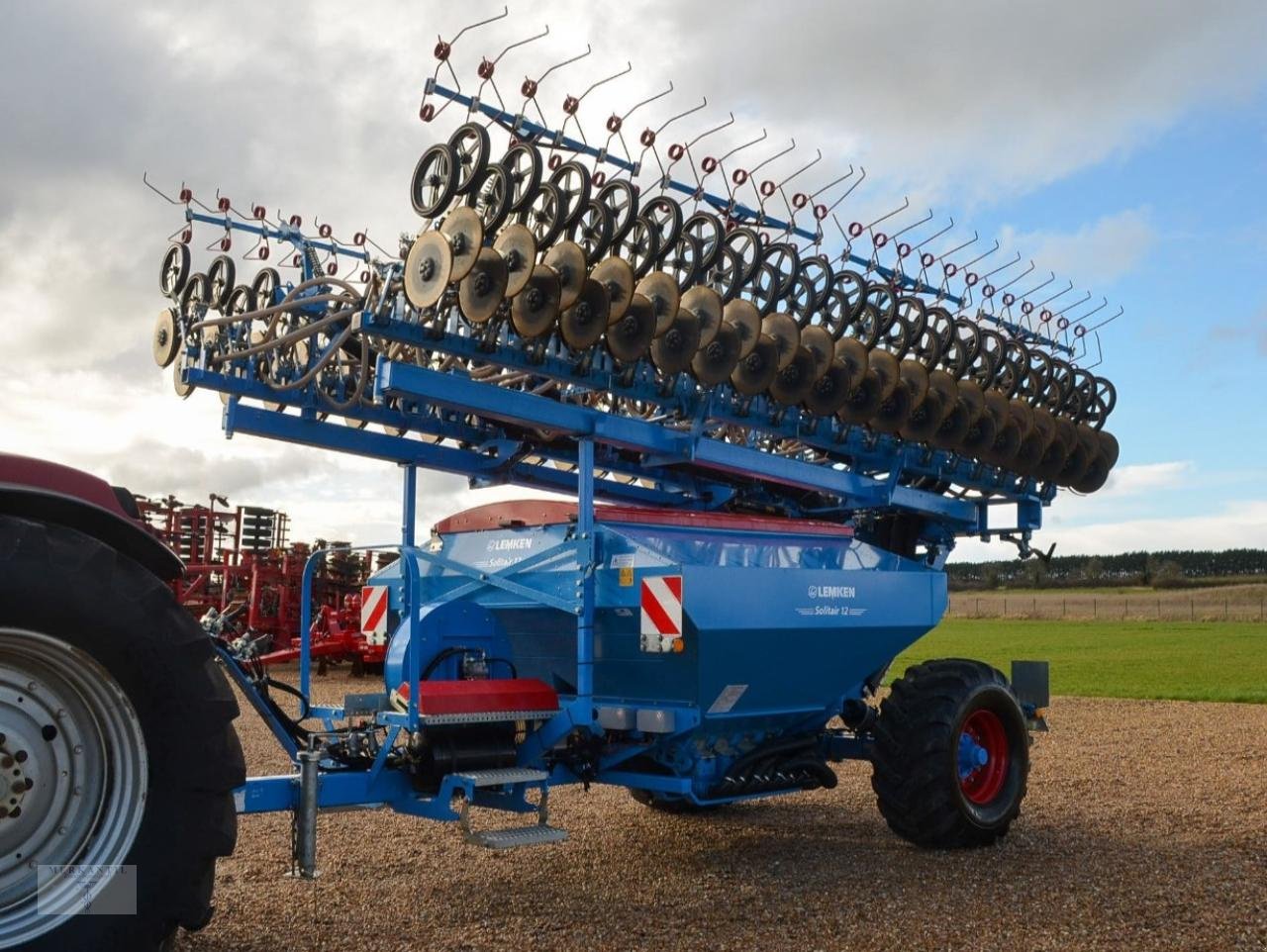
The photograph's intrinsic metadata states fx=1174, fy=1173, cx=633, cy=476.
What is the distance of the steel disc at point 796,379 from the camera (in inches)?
346

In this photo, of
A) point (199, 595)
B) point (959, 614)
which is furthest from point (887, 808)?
point (959, 614)

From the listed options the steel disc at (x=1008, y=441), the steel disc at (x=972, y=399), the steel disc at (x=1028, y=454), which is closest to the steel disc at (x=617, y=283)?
the steel disc at (x=972, y=399)

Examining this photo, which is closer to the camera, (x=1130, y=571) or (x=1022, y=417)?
(x=1022, y=417)

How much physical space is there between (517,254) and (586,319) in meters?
0.61

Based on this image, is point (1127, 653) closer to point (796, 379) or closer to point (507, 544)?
point (796, 379)

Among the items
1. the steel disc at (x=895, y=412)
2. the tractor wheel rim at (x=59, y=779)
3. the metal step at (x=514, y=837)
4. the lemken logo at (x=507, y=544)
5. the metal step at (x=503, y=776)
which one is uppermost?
the steel disc at (x=895, y=412)

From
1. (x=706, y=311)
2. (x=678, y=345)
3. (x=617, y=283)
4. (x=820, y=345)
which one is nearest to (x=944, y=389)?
(x=820, y=345)

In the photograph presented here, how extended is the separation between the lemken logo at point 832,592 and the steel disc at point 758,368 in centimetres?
226

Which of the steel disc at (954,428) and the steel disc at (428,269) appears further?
the steel disc at (954,428)

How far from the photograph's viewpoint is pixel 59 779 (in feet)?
11.0

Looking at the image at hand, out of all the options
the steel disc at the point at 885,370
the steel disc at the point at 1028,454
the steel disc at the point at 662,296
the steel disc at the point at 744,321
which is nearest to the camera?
the steel disc at the point at 662,296

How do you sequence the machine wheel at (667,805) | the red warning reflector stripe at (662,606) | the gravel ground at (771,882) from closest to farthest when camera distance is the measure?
the gravel ground at (771,882)
the red warning reflector stripe at (662,606)
the machine wheel at (667,805)

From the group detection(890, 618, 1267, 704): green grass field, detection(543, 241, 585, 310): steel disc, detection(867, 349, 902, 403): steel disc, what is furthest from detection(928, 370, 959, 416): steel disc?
detection(890, 618, 1267, 704): green grass field

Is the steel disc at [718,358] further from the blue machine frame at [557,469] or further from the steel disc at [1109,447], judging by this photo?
the steel disc at [1109,447]
